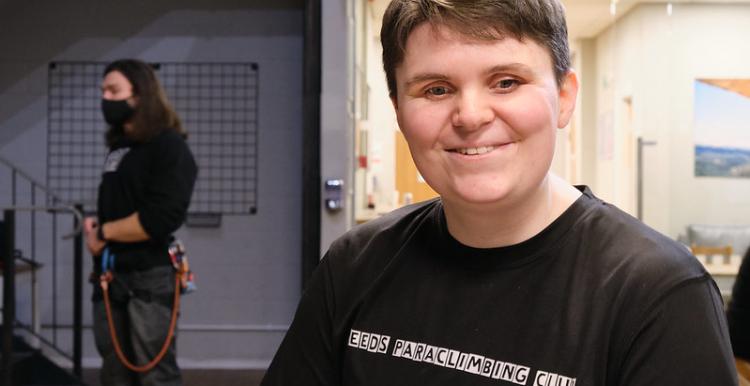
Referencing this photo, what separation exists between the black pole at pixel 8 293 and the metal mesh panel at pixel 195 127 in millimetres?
1743

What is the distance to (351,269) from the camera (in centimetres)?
106

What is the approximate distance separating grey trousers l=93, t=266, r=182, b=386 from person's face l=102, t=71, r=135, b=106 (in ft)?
2.09

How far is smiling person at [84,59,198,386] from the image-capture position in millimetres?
3025

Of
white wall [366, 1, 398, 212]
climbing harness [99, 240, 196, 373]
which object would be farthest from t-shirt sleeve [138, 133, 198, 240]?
white wall [366, 1, 398, 212]

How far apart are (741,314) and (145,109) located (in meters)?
2.07

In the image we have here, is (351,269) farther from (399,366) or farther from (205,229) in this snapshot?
(205,229)

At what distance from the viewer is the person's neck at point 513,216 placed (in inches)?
36.6

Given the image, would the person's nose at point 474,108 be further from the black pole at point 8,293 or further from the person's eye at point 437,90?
the black pole at point 8,293

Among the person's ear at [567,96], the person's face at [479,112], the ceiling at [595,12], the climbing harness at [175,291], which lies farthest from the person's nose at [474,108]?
the ceiling at [595,12]

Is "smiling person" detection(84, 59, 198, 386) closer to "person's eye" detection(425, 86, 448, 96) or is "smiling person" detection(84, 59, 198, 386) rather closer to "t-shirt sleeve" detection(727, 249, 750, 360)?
"t-shirt sleeve" detection(727, 249, 750, 360)

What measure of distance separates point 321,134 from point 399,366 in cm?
400

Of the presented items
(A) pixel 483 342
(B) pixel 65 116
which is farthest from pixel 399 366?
(B) pixel 65 116

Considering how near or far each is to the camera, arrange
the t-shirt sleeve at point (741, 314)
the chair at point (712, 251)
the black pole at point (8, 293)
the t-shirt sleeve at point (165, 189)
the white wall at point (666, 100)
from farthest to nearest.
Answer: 1. the white wall at point (666, 100)
2. the chair at point (712, 251)
3. the black pole at point (8, 293)
4. the t-shirt sleeve at point (165, 189)
5. the t-shirt sleeve at point (741, 314)

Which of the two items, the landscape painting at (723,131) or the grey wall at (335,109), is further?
the grey wall at (335,109)
